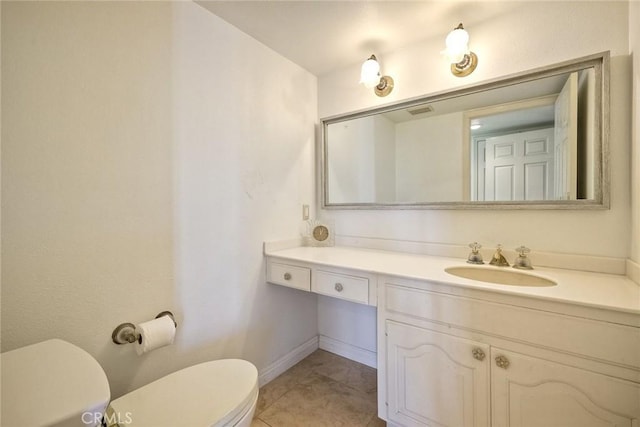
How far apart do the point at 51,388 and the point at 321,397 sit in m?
1.31

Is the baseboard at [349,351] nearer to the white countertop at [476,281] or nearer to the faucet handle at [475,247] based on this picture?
the white countertop at [476,281]

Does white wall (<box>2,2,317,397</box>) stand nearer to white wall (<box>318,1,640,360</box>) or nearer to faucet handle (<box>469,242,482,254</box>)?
white wall (<box>318,1,640,360</box>)

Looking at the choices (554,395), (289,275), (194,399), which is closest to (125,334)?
(194,399)

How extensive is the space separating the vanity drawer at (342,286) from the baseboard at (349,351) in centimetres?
77

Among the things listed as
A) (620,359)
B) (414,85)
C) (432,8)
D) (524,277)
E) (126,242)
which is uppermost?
(432,8)

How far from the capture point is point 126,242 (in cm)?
112

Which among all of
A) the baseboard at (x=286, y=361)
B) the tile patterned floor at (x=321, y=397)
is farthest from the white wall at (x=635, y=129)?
the baseboard at (x=286, y=361)

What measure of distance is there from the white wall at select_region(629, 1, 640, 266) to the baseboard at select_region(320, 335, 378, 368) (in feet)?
4.83

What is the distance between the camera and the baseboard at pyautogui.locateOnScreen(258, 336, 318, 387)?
170 centimetres

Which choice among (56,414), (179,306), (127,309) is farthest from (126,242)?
(56,414)

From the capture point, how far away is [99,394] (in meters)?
0.65

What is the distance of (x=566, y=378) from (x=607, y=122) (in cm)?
107

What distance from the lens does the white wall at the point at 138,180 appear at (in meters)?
0.90

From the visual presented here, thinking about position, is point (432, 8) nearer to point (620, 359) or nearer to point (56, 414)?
point (620, 359)
